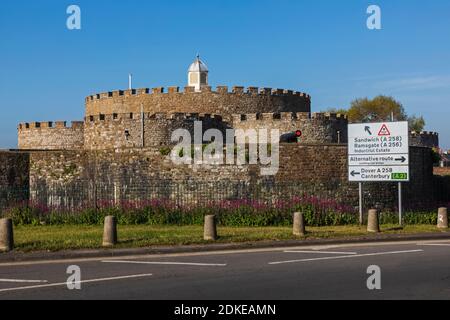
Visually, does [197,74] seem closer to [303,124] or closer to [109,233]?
[303,124]

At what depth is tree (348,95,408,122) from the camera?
3369 inches

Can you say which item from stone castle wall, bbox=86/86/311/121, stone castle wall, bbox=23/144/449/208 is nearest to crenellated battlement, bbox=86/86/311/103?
stone castle wall, bbox=86/86/311/121

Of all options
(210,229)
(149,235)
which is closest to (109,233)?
(149,235)

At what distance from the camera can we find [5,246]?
16531 millimetres

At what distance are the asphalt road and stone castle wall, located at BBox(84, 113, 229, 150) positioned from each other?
2095 cm

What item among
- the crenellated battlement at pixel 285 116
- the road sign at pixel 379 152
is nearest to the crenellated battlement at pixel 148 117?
Answer: the crenellated battlement at pixel 285 116

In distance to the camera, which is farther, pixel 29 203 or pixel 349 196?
pixel 349 196

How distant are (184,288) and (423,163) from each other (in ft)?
75.1

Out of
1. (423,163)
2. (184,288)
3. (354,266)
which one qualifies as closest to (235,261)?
(354,266)

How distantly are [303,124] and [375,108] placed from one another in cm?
5070
